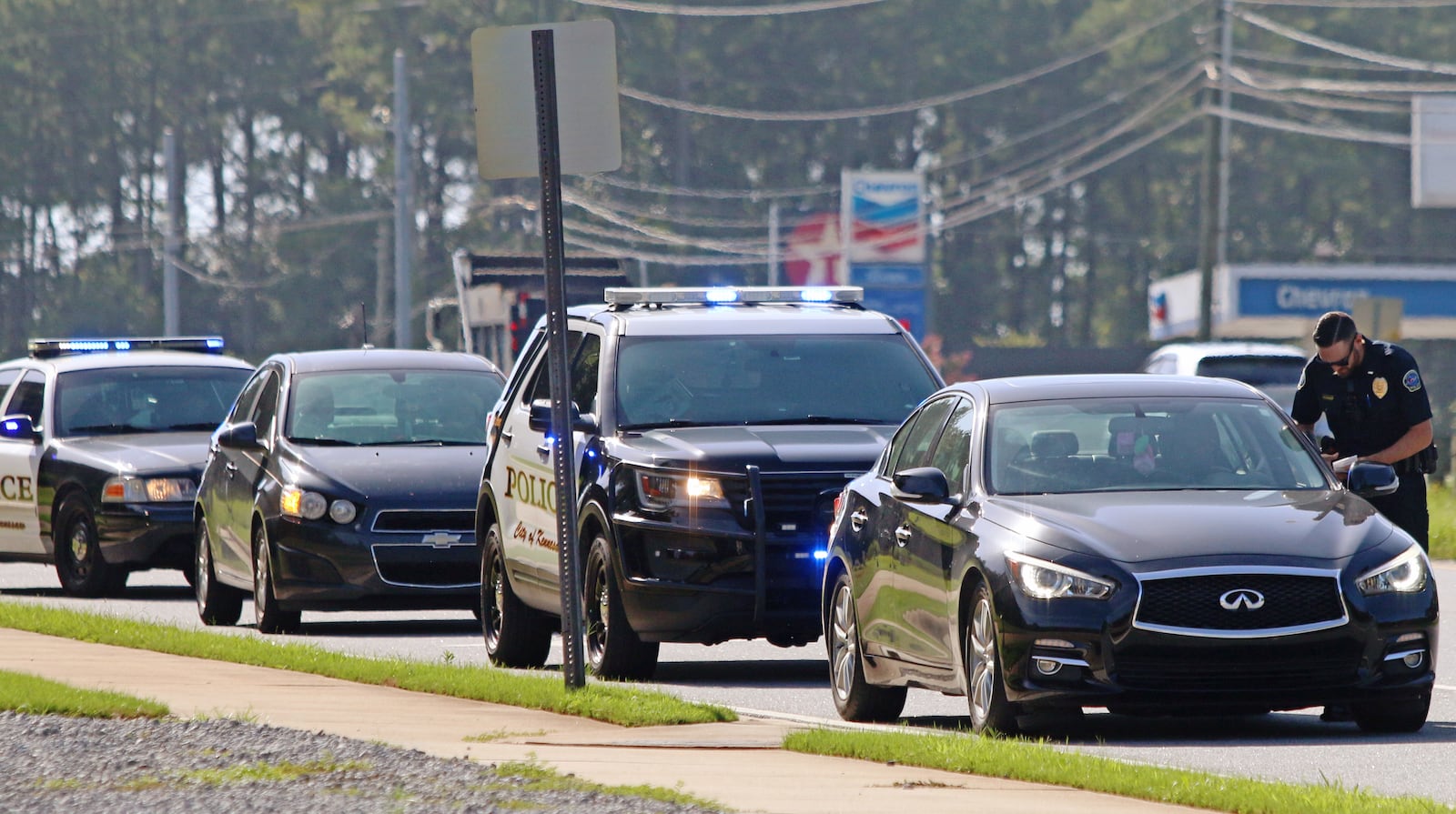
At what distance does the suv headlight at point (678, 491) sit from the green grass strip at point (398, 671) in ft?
3.05

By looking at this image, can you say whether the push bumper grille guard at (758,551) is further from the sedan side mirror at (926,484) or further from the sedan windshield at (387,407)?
the sedan windshield at (387,407)

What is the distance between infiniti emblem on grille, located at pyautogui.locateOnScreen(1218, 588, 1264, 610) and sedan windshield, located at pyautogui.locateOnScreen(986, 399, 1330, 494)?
95 centimetres

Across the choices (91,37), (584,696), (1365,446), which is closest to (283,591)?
(584,696)

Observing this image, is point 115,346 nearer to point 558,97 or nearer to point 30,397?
point 30,397

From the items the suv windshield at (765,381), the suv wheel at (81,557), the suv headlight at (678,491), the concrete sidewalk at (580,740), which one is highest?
the suv windshield at (765,381)

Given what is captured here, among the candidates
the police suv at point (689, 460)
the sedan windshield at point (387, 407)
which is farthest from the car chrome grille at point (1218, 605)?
the sedan windshield at point (387, 407)

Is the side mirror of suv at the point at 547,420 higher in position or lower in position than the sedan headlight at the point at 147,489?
higher

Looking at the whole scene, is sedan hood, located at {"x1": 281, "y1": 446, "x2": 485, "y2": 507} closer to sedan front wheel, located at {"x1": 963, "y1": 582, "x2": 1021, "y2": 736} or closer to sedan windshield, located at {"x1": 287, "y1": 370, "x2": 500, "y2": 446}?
sedan windshield, located at {"x1": 287, "y1": 370, "x2": 500, "y2": 446}

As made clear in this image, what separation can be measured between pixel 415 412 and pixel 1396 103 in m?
83.8

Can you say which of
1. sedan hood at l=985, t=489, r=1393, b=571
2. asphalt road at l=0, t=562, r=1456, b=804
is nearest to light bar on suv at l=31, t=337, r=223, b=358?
asphalt road at l=0, t=562, r=1456, b=804

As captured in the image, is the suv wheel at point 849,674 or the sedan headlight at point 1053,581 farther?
the suv wheel at point 849,674

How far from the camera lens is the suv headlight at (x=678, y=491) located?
40.1ft

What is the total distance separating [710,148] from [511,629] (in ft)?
274

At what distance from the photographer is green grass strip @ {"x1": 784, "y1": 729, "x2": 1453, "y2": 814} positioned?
7.45 metres
